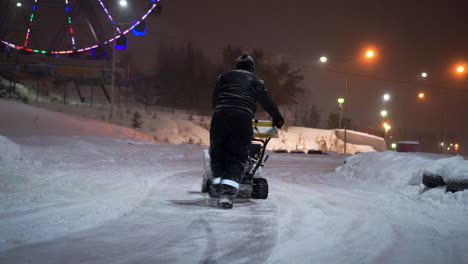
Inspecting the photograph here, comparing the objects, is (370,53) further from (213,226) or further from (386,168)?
(213,226)

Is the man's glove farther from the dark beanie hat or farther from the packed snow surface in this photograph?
the packed snow surface

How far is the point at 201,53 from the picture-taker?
72750 millimetres

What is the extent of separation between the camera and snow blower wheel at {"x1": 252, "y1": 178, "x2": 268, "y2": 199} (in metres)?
5.59

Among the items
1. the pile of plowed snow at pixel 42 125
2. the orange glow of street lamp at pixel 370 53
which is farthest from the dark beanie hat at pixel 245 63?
the orange glow of street lamp at pixel 370 53

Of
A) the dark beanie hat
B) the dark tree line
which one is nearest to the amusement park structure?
the dark tree line

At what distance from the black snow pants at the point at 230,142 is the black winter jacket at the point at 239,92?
4.5 inches

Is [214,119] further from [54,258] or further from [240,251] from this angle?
[54,258]

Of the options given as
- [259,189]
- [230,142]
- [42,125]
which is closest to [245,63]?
[230,142]

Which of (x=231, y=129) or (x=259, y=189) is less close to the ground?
(x=231, y=129)

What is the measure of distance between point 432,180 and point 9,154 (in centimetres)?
896

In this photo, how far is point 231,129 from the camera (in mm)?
4832

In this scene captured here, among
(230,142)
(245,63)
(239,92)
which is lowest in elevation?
(230,142)

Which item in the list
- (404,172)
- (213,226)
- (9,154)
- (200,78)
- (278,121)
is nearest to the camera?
(213,226)

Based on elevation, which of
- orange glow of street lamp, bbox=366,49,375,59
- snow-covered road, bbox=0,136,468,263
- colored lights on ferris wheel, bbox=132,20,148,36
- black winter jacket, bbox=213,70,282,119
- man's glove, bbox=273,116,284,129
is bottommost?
snow-covered road, bbox=0,136,468,263
